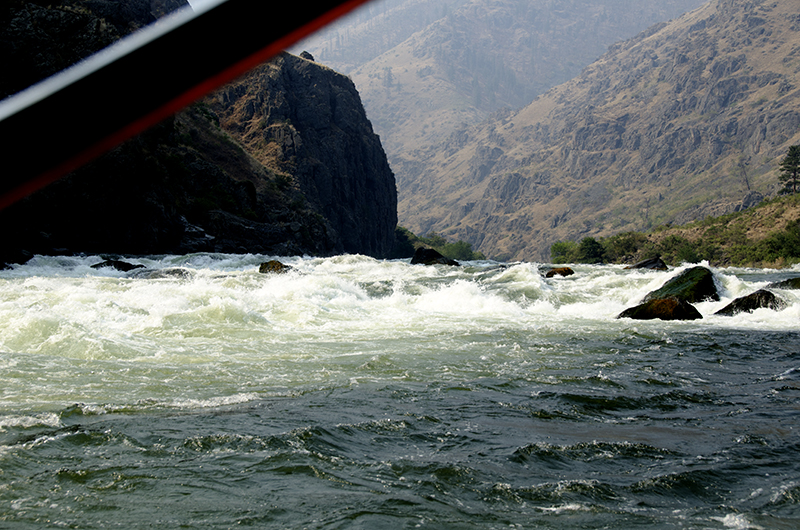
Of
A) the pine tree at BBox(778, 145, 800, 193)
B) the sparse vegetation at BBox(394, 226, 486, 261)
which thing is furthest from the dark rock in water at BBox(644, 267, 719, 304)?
the sparse vegetation at BBox(394, 226, 486, 261)

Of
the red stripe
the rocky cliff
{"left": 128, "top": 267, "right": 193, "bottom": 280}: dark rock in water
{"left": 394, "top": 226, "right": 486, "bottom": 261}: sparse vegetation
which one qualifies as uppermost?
the rocky cliff

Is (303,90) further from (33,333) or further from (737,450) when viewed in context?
(737,450)

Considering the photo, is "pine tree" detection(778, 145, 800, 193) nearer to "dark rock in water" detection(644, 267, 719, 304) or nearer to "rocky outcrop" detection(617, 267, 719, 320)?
"rocky outcrop" detection(617, 267, 719, 320)

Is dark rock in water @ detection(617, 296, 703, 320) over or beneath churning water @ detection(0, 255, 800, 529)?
beneath

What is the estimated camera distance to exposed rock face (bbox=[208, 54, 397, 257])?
93000 millimetres

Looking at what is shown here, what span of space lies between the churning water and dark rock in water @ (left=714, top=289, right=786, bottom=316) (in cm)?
276

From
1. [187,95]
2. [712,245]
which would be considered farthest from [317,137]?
[187,95]

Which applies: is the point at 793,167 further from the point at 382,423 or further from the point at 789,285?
the point at 382,423

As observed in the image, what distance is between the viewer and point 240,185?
201 ft

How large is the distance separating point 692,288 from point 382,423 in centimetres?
1632

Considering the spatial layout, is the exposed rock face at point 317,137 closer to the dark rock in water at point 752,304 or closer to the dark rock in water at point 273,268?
the dark rock in water at point 273,268

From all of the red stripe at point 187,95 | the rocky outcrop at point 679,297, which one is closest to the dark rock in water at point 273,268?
the rocky outcrop at point 679,297

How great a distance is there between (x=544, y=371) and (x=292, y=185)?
263 ft

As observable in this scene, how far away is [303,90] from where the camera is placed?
339 feet
